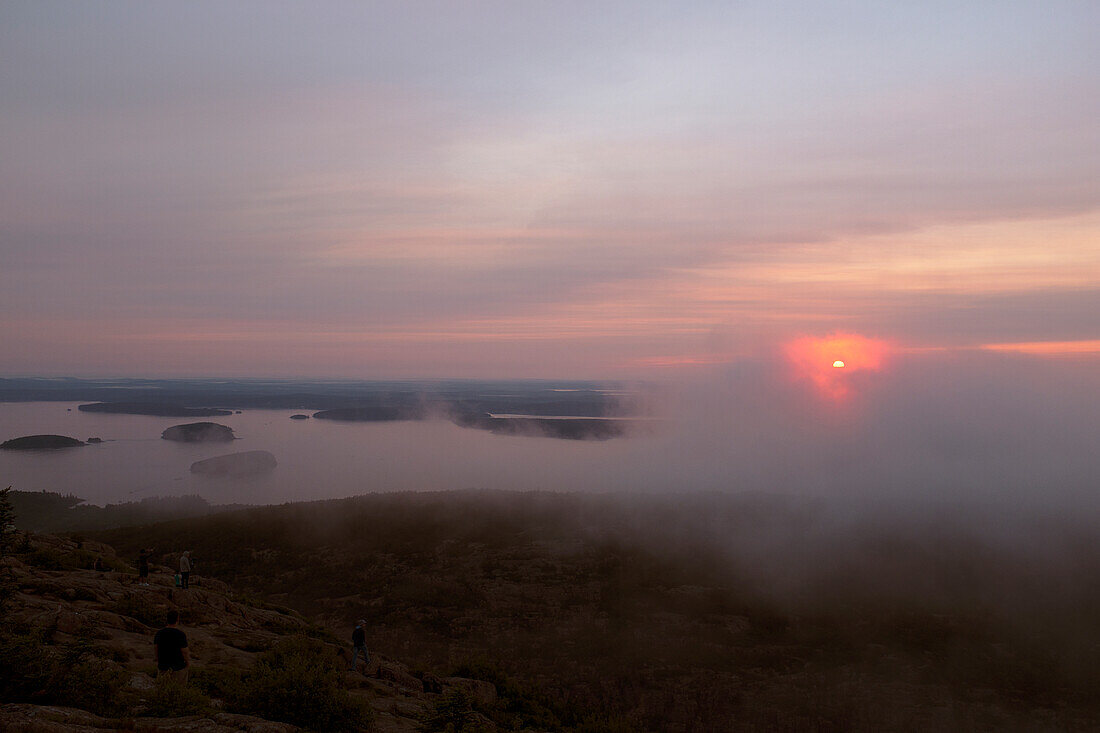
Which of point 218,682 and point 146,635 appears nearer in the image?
point 218,682

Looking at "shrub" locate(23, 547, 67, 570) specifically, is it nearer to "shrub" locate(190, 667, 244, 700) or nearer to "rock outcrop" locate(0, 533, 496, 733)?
"rock outcrop" locate(0, 533, 496, 733)

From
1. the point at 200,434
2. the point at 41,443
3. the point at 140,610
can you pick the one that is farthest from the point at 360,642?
the point at 200,434

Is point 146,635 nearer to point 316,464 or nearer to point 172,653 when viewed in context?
point 172,653

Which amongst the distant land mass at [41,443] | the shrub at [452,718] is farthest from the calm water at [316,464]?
the shrub at [452,718]

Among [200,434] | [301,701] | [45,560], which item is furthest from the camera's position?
[200,434]

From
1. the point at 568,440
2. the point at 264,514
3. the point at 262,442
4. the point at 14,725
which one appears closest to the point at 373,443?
the point at 262,442

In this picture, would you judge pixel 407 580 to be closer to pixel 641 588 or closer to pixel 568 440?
pixel 641 588
